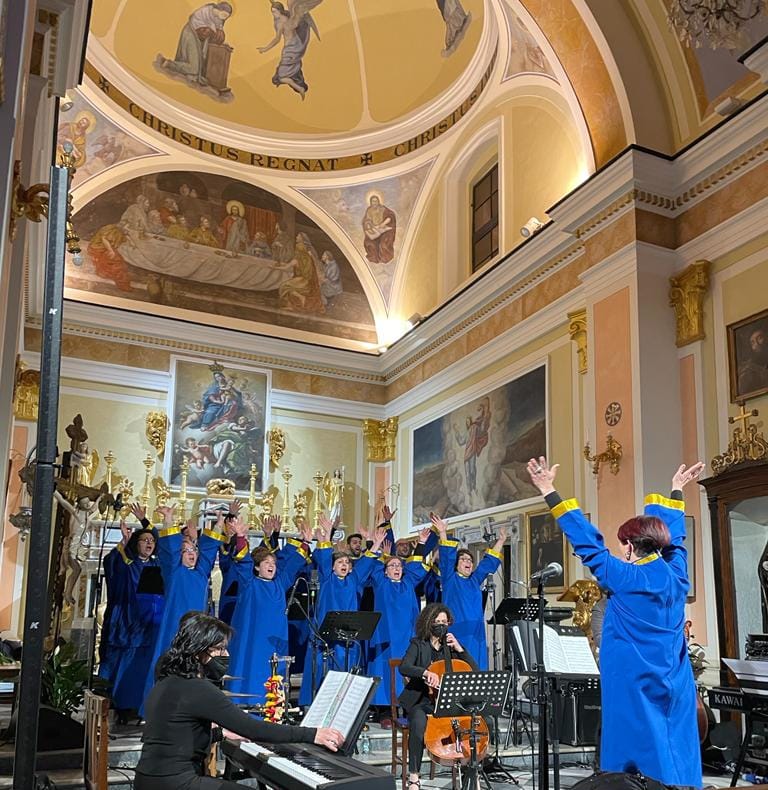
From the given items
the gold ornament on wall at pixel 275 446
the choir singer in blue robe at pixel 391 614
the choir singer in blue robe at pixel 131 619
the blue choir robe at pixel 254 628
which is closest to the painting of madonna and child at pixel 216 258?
the gold ornament on wall at pixel 275 446

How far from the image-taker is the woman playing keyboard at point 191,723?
154 inches

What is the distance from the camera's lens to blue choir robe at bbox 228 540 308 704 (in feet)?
30.2

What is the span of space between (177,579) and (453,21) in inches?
463

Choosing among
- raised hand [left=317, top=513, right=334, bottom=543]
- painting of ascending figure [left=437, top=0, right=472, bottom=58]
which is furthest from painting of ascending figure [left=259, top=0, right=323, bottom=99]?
raised hand [left=317, top=513, right=334, bottom=543]

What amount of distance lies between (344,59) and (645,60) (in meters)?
7.97

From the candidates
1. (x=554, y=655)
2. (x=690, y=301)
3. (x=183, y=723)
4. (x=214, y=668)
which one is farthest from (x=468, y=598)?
(x=183, y=723)

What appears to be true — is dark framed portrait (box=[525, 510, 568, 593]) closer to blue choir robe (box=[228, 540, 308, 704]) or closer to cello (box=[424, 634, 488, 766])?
blue choir robe (box=[228, 540, 308, 704])

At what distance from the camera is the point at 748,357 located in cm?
980

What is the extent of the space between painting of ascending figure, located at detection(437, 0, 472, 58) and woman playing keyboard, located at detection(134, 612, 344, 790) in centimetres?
1429

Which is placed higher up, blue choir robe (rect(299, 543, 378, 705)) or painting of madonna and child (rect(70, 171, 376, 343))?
painting of madonna and child (rect(70, 171, 376, 343))

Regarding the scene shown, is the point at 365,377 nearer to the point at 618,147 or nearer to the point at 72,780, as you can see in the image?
the point at 618,147

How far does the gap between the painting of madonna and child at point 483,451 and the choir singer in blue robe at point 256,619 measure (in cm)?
487

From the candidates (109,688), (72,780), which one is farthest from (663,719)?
(109,688)

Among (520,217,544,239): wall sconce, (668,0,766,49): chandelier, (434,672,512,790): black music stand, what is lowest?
(434,672,512,790): black music stand
